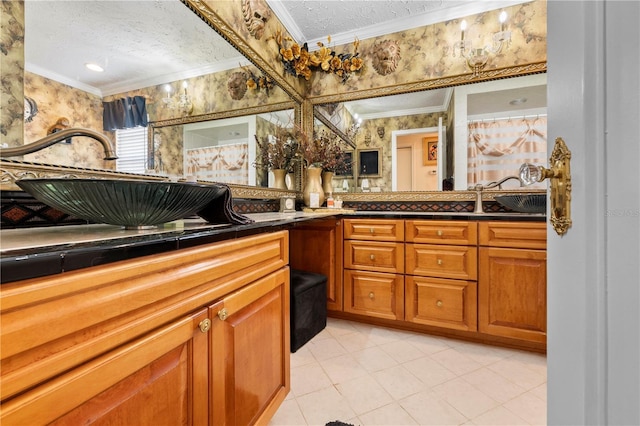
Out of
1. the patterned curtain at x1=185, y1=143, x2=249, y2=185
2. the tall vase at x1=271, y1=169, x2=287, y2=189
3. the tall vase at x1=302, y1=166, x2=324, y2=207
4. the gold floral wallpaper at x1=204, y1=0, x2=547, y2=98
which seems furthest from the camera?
the tall vase at x1=302, y1=166, x2=324, y2=207

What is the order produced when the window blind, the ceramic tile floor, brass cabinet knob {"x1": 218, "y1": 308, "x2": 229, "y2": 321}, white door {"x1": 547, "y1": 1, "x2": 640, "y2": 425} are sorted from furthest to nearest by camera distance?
the ceramic tile floor, the window blind, brass cabinet knob {"x1": 218, "y1": 308, "x2": 229, "y2": 321}, white door {"x1": 547, "y1": 1, "x2": 640, "y2": 425}

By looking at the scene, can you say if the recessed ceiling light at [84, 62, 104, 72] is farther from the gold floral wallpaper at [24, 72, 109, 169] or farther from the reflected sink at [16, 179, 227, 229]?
the reflected sink at [16, 179, 227, 229]

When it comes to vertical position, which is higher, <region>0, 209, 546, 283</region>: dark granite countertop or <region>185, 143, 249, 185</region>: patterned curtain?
<region>185, 143, 249, 185</region>: patterned curtain

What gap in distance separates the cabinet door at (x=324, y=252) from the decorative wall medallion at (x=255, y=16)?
1.46 metres

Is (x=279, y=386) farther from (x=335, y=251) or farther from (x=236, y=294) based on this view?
(x=335, y=251)

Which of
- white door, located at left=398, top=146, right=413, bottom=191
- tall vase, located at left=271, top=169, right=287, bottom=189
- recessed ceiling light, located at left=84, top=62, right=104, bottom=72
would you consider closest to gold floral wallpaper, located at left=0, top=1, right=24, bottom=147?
recessed ceiling light, located at left=84, top=62, right=104, bottom=72

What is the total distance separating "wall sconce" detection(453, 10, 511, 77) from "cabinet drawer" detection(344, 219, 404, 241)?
1458 millimetres

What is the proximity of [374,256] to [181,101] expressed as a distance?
1.61 metres

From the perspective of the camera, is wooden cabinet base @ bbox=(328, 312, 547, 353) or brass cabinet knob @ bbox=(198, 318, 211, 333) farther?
wooden cabinet base @ bbox=(328, 312, 547, 353)

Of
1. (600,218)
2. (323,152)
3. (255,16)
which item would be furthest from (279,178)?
(600,218)

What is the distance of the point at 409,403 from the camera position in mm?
1304

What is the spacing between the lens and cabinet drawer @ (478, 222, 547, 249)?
1658 millimetres

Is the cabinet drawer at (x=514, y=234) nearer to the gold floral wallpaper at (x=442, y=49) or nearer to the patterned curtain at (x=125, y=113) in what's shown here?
the gold floral wallpaper at (x=442, y=49)

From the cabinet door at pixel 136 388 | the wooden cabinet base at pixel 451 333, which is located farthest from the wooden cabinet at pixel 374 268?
the cabinet door at pixel 136 388
